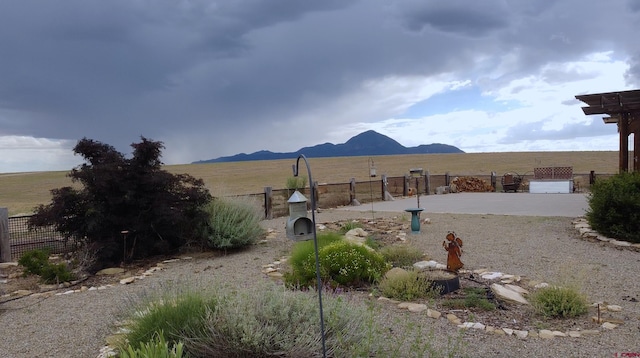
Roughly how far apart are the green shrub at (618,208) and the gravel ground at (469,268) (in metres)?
0.54

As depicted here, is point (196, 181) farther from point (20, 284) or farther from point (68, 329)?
point (68, 329)

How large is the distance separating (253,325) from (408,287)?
2745 mm

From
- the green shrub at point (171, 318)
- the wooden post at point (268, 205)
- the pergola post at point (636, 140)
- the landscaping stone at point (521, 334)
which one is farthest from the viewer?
the wooden post at point (268, 205)

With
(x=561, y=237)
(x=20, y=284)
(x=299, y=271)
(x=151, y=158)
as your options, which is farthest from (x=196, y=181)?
(x=561, y=237)

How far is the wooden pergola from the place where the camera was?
1190cm

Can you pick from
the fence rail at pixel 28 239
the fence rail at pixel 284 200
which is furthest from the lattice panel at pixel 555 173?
the fence rail at pixel 28 239

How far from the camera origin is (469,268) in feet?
25.3

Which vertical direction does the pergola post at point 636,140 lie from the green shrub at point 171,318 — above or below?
above

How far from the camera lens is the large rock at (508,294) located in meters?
5.78

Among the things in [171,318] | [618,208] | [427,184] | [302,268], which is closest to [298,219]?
[171,318]

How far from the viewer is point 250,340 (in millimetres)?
3666

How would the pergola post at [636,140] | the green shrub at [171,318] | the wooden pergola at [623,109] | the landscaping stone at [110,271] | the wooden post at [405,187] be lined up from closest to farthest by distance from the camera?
the green shrub at [171,318] → the landscaping stone at [110,271] → the wooden pergola at [623,109] → the pergola post at [636,140] → the wooden post at [405,187]

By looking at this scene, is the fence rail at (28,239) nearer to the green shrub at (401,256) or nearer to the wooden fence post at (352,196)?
the green shrub at (401,256)

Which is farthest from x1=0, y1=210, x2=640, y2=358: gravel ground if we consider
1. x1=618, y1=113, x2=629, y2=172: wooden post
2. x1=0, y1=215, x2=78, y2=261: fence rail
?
x1=0, y1=215, x2=78, y2=261: fence rail
